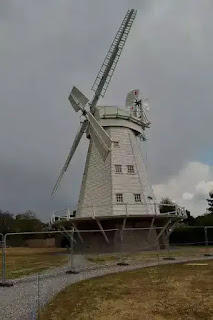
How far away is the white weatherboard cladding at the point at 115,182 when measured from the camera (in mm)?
32188

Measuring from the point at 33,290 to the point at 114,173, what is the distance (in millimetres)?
21499

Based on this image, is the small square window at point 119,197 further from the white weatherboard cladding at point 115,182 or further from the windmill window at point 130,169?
the windmill window at point 130,169

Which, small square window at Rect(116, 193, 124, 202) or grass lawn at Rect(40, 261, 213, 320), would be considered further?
small square window at Rect(116, 193, 124, 202)

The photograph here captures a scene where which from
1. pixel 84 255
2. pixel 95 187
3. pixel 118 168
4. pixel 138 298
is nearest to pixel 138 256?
pixel 84 255

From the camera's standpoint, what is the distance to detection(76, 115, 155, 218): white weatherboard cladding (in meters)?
32.2

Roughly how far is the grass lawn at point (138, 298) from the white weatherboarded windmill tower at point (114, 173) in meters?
16.5

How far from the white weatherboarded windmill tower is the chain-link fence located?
0.25 metres

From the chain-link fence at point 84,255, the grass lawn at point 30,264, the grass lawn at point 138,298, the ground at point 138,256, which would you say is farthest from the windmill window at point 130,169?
the grass lawn at point 138,298

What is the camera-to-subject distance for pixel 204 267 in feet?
53.8

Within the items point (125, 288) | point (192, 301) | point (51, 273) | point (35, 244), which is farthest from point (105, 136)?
point (35, 244)

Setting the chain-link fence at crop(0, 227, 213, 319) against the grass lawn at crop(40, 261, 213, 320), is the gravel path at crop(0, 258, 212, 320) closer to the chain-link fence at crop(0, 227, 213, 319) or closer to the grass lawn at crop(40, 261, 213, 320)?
the chain-link fence at crop(0, 227, 213, 319)

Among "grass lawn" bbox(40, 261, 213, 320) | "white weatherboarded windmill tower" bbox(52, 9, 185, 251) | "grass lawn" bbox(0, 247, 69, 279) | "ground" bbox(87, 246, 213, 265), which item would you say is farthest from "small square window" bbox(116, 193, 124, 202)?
"grass lawn" bbox(40, 261, 213, 320)

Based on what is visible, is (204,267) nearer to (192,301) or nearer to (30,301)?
(192,301)

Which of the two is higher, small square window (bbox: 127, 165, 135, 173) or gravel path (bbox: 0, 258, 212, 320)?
small square window (bbox: 127, 165, 135, 173)
